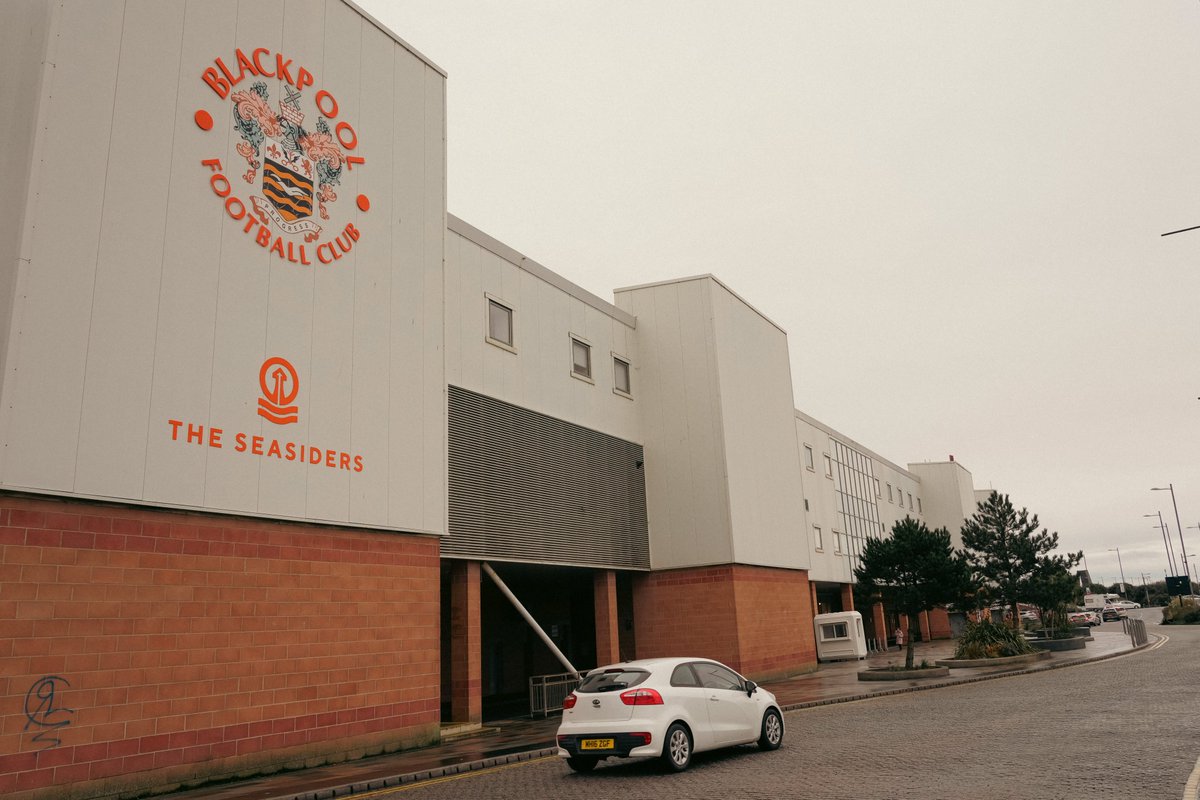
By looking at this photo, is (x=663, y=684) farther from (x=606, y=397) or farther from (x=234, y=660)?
(x=606, y=397)

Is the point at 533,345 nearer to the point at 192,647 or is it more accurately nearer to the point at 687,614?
the point at 687,614

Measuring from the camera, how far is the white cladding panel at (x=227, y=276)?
1125 cm

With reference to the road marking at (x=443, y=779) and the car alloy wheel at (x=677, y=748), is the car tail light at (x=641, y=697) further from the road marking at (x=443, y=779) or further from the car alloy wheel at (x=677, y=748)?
the road marking at (x=443, y=779)

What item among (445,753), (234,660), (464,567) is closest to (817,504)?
(464,567)

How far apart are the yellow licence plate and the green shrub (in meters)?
24.5

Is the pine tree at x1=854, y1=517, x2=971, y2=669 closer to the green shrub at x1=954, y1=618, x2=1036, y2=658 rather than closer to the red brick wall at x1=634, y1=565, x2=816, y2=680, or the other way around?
the green shrub at x1=954, y1=618, x2=1036, y2=658

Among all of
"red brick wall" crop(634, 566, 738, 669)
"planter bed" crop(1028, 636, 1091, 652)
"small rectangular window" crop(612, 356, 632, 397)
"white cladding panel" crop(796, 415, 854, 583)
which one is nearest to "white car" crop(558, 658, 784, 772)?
"red brick wall" crop(634, 566, 738, 669)

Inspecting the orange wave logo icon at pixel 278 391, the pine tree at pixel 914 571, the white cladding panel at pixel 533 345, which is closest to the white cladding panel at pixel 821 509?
the pine tree at pixel 914 571

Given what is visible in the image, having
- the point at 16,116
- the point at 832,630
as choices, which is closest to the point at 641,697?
the point at 16,116

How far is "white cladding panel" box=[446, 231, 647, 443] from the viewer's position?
20.6 meters

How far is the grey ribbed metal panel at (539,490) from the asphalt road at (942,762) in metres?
7.49

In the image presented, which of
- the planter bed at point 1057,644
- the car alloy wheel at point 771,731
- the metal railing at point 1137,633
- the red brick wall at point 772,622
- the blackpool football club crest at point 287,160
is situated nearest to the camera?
the car alloy wheel at point 771,731

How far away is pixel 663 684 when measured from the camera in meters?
11.5

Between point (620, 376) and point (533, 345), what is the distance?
17.6 feet
